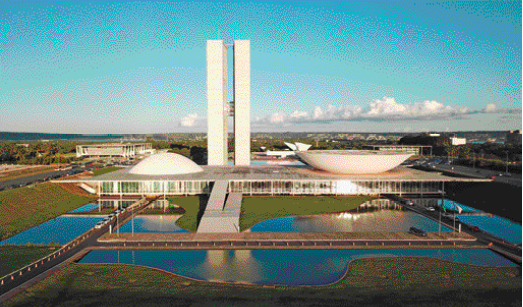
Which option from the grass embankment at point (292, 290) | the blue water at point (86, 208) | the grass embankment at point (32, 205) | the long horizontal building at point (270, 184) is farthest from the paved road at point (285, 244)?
the long horizontal building at point (270, 184)

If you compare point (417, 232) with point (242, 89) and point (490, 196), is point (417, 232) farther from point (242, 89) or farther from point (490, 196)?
point (242, 89)

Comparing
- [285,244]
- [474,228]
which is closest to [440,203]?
[474,228]

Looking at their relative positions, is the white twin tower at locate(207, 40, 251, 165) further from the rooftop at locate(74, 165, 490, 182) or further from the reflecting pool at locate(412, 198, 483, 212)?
the reflecting pool at locate(412, 198, 483, 212)

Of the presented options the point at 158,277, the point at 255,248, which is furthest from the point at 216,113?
the point at 158,277

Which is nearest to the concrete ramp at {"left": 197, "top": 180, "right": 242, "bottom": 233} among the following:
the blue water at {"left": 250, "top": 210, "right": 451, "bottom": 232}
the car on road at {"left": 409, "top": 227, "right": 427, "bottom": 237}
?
the blue water at {"left": 250, "top": 210, "right": 451, "bottom": 232}

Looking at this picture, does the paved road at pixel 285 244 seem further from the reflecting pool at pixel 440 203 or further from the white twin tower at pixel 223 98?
the white twin tower at pixel 223 98

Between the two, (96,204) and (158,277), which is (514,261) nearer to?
(158,277)
